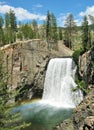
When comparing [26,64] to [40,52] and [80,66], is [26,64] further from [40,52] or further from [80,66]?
[80,66]

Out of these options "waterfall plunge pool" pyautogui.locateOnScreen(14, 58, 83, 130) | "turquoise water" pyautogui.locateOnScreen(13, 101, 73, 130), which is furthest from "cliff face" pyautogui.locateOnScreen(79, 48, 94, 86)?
"turquoise water" pyautogui.locateOnScreen(13, 101, 73, 130)

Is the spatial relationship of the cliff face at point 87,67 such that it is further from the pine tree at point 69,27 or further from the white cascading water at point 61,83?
the pine tree at point 69,27

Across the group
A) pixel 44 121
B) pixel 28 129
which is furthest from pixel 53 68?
pixel 28 129

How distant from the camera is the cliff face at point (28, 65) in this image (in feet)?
201

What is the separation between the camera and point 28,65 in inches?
2442

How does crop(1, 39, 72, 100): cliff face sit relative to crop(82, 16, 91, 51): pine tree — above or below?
below

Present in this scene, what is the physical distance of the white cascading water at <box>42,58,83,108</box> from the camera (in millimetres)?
58972

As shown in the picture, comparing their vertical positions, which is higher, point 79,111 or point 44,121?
point 79,111

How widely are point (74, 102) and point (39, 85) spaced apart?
956 cm

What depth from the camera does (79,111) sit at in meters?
21.3

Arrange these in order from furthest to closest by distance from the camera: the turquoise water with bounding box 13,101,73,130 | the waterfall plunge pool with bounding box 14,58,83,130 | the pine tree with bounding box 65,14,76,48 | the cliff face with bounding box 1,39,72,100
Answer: the pine tree with bounding box 65,14,76,48
the cliff face with bounding box 1,39,72,100
the waterfall plunge pool with bounding box 14,58,83,130
the turquoise water with bounding box 13,101,73,130

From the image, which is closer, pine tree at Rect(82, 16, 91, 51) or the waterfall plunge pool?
the waterfall plunge pool

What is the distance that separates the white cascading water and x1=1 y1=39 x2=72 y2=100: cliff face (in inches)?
62.9

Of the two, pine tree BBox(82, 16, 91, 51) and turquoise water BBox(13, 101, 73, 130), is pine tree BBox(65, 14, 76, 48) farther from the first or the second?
turquoise water BBox(13, 101, 73, 130)
